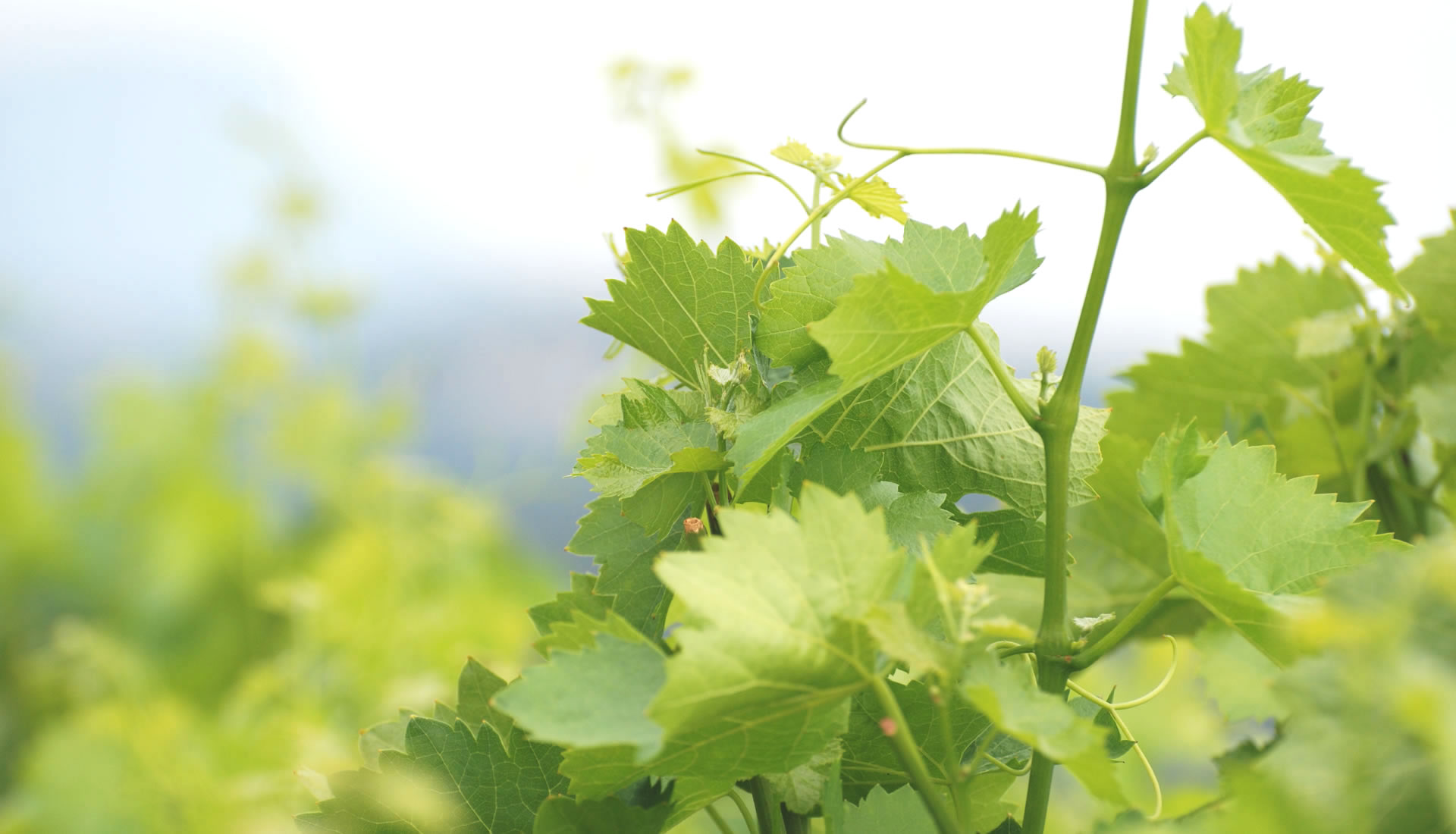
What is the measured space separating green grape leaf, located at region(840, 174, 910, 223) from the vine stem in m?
0.07

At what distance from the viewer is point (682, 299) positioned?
244 mm

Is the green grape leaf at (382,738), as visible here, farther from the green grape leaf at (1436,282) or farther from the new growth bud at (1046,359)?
the green grape leaf at (1436,282)

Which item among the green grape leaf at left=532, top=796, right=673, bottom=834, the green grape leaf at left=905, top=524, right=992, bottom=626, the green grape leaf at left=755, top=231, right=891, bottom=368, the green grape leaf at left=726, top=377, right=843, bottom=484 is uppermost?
the green grape leaf at left=755, top=231, right=891, bottom=368

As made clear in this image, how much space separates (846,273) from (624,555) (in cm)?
8

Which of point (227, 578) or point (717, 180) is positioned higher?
point (227, 578)

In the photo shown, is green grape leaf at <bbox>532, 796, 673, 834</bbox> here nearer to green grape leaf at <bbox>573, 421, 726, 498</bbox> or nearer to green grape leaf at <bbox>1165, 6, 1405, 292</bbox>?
green grape leaf at <bbox>573, 421, 726, 498</bbox>

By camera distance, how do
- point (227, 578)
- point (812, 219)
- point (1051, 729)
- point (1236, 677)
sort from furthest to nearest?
1. point (227, 578)
2. point (1236, 677)
3. point (812, 219)
4. point (1051, 729)

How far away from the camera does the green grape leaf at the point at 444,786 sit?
22 centimetres

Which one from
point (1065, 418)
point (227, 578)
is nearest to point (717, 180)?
point (1065, 418)

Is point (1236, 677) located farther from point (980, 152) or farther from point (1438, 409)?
point (980, 152)

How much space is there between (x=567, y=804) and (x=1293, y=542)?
6.8 inches

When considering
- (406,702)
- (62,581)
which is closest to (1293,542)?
(406,702)

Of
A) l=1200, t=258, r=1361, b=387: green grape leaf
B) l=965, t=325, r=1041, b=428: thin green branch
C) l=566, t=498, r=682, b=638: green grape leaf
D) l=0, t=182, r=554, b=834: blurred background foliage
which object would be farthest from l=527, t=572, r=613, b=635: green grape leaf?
l=0, t=182, r=554, b=834: blurred background foliage

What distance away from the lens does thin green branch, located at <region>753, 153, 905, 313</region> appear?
0.79ft
